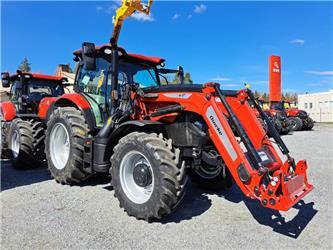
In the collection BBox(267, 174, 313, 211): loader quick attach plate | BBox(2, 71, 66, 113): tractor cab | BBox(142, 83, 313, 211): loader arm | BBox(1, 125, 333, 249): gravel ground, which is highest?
BBox(2, 71, 66, 113): tractor cab

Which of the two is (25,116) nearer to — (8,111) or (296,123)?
(8,111)

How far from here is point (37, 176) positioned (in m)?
6.18

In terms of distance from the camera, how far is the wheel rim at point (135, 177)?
4.08 metres

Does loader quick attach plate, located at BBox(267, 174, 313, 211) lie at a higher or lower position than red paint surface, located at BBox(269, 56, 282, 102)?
lower

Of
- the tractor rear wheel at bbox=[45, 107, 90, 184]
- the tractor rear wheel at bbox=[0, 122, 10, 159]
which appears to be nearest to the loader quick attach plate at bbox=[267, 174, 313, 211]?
the tractor rear wheel at bbox=[45, 107, 90, 184]

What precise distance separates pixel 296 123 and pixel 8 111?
1743cm

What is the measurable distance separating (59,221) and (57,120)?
2.33m

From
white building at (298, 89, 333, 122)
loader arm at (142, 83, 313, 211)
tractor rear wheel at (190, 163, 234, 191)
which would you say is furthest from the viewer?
white building at (298, 89, 333, 122)

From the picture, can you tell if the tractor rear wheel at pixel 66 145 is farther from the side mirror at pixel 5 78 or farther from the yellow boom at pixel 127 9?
the yellow boom at pixel 127 9

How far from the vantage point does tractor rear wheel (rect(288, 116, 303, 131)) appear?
19.7m

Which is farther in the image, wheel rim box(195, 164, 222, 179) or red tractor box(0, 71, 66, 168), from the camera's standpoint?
red tractor box(0, 71, 66, 168)

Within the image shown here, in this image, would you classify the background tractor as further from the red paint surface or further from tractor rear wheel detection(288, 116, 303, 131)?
the red paint surface

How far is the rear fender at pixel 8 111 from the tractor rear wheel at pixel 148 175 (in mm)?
4917

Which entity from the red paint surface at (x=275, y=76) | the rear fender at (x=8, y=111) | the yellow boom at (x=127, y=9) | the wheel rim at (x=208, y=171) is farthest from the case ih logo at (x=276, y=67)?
the wheel rim at (x=208, y=171)
